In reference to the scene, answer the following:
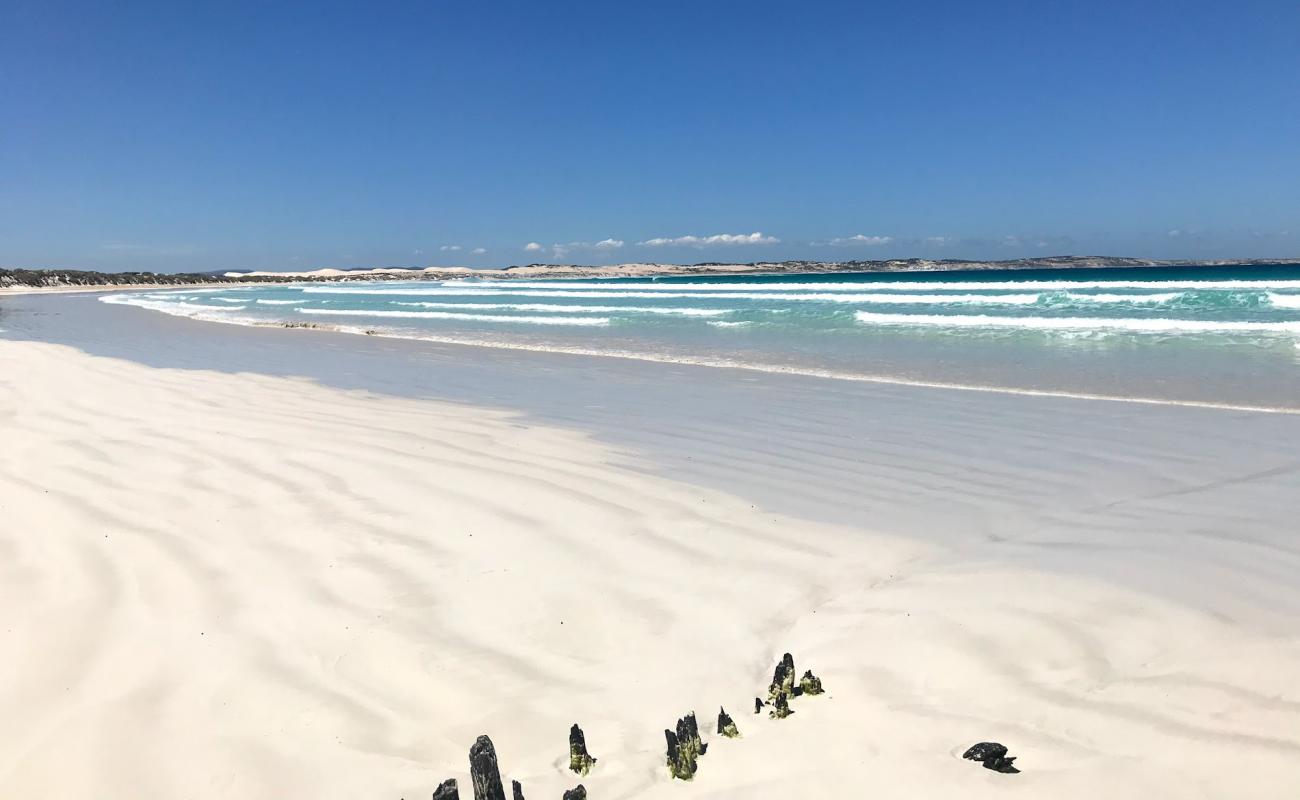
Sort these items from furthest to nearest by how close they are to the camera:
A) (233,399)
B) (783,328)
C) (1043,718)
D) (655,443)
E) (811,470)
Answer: (783,328) → (233,399) → (655,443) → (811,470) → (1043,718)

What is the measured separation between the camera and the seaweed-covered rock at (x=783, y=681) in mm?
2715

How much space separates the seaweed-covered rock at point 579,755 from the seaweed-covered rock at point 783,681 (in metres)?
0.67

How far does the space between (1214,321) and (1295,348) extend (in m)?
5.59

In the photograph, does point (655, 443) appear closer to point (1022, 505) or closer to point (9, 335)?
point (1022, 505)

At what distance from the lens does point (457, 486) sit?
5355mm

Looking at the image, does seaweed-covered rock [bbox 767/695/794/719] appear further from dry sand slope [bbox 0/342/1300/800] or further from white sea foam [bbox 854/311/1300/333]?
white sea foam [bbox 854/311/1300/333]

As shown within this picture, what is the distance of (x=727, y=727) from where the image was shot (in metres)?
2.53

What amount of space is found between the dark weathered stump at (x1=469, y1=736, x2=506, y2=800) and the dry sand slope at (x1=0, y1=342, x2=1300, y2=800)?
27 centimetres

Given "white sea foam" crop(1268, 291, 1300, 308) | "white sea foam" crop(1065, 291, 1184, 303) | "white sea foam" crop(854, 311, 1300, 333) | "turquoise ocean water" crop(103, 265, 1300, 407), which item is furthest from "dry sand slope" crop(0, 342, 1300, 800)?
"white sea foam" crop(1065, 291, 1184, 303)

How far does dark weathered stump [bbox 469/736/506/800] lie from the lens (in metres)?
2.08

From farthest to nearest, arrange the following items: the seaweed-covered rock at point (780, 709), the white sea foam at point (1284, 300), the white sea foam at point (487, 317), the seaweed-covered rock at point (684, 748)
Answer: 1. the white sea foam at point (487, 317)
2. the white sea foam at point (1284, 300)
3. the seaweed-covered rock at point (780, 709)
4. the seaweed-covered rock at point (684, 748)

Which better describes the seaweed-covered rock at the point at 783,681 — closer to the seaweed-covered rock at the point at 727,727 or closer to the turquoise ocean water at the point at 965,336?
the seaweed-covered rock at the point at 727,727

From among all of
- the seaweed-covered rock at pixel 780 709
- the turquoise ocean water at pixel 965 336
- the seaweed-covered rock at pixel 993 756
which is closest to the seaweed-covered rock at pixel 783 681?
the seaweed-covered rock at pixel 780 709

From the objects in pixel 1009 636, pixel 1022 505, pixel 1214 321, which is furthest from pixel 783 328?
pixel 1009 636
